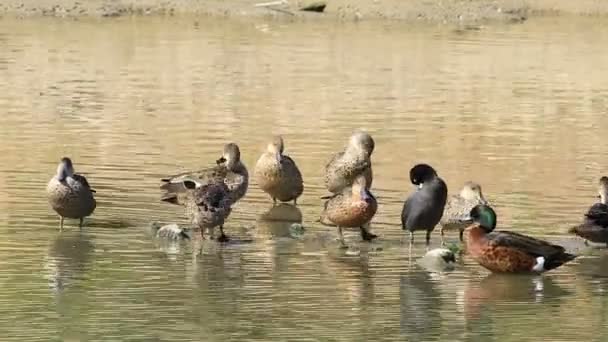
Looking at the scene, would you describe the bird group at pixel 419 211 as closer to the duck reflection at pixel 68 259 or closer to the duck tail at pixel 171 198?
the duck tail at pixel 171 198

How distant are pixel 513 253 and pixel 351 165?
3.59 metres

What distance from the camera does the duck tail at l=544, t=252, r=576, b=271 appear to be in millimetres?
12469

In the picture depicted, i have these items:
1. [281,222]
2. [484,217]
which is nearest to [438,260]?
[484,217]

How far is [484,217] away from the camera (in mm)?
12773

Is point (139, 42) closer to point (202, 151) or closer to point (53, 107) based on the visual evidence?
point (53, 107)

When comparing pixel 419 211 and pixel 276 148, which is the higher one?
pixel 276 148

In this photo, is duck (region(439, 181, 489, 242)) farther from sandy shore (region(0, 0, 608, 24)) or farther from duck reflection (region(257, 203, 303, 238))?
sandy shore (region(0, 0, 608, 24))

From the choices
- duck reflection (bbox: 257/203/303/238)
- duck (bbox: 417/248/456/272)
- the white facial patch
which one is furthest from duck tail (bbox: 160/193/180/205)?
the white facial patch

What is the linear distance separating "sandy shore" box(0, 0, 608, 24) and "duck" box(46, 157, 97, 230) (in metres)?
21.0

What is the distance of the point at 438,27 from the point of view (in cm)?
3516

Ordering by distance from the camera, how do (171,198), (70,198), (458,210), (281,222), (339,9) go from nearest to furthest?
(70,198)
(458,210)
(281,222)
(171,198)
(339,9)

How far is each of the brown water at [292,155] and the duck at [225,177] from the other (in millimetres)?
185

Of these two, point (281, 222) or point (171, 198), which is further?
point (171, 198)

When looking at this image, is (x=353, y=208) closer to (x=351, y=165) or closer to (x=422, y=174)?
(x=422, y=174)
